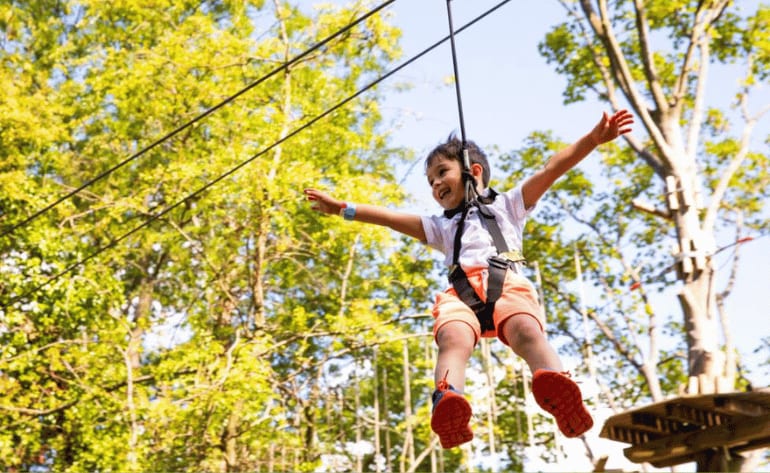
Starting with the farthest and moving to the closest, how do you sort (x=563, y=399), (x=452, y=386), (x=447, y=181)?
(x=447, y=181)
(x=452, y=386)
(x=563, y=399)

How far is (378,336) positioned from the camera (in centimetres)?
944

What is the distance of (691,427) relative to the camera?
6441mm

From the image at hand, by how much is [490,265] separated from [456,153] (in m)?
0.45

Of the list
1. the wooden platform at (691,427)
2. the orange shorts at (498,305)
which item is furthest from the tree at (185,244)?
the orange shorts at (498,305)

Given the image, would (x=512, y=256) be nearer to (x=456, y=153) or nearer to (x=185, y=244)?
(x=456, y=153)

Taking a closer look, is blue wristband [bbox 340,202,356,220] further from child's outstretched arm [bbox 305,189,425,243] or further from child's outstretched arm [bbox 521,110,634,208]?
child's outstretched arm [bbox 521,110,634,208]

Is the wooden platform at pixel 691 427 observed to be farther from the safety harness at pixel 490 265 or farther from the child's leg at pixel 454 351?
the child's leg at pixel 454 351

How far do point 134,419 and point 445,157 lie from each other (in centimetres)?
646

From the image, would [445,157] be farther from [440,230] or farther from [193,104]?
[193,104]

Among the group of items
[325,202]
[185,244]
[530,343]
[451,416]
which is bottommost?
[451,416]

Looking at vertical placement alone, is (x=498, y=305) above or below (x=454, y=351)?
above

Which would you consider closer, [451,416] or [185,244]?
[451,416]

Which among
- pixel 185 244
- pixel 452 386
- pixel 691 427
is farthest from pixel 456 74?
pixel 185 244

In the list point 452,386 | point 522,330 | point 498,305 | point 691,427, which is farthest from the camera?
point 691,427
